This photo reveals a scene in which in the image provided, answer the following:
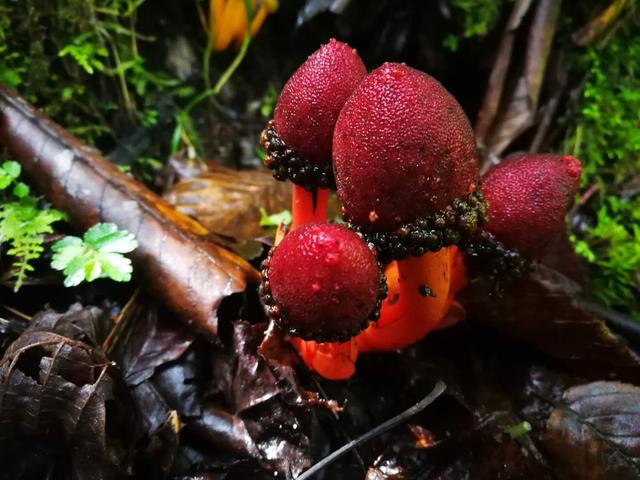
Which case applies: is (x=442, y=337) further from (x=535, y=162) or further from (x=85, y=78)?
(x=85, y=78)

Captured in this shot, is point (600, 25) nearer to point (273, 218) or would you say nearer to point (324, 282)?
point (273, 218)

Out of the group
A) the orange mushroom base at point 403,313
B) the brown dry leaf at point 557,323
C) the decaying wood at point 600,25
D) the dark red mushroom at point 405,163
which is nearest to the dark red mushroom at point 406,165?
the dark red mushroom at point 405,163

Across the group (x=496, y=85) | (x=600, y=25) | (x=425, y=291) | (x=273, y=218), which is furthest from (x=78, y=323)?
(x=600, y=25)

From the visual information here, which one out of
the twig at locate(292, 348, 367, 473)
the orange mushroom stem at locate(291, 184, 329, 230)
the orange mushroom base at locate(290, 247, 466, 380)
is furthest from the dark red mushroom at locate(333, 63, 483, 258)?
the twig at locate(292, 348, 367, 473)

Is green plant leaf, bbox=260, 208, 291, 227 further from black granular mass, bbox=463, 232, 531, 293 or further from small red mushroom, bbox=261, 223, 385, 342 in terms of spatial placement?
small red mushroom, bbox=261, 223, 385, 342

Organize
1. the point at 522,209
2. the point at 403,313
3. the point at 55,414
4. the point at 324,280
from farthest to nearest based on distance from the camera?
the point at 403,313, the point at 522,209, the point at 55,414, the point at 324,280

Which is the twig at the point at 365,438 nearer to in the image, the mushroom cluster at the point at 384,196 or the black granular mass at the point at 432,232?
the mushroom cluster at the point at 384,196
